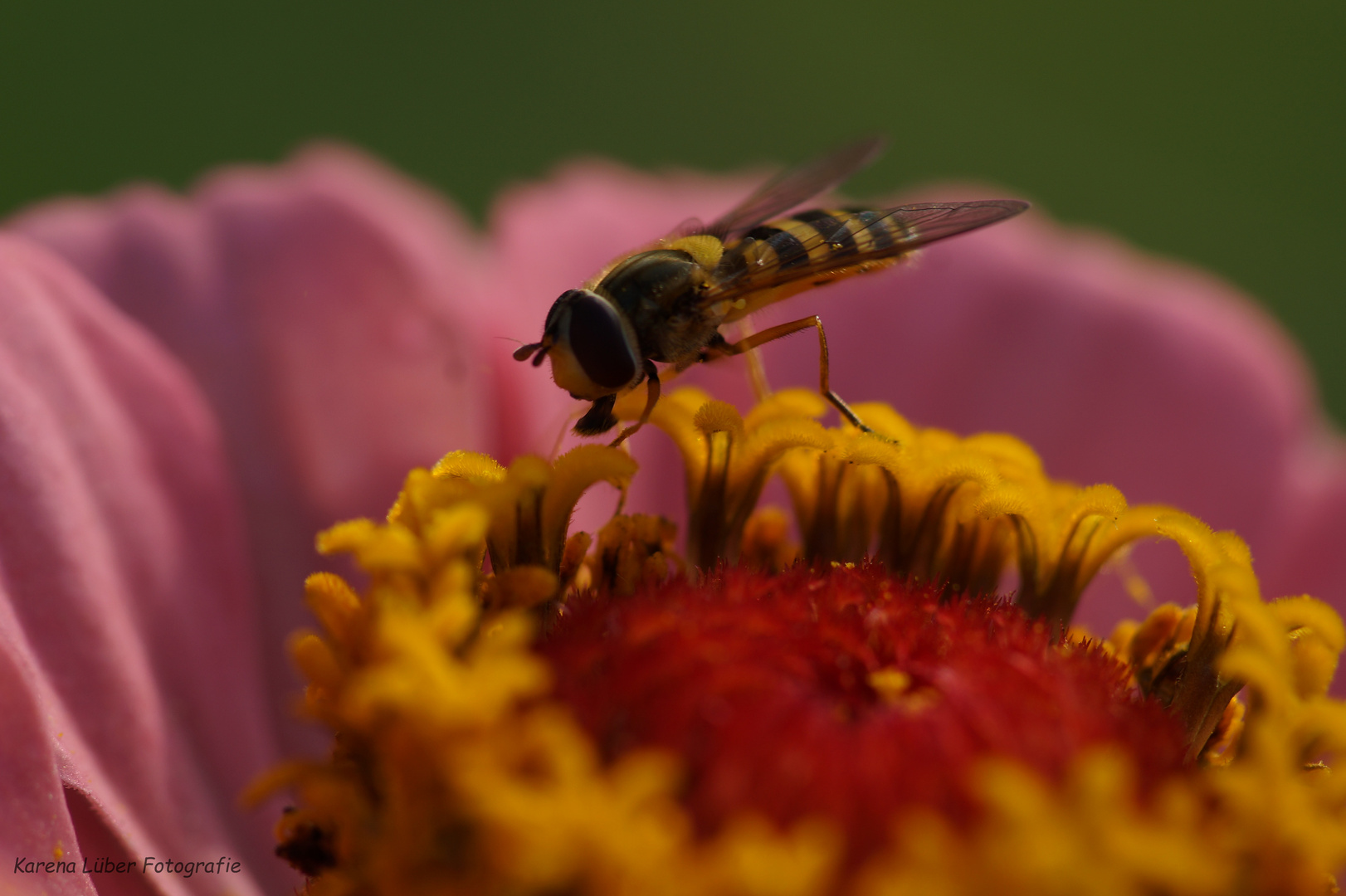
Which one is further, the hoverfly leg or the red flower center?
the hoverfly leg

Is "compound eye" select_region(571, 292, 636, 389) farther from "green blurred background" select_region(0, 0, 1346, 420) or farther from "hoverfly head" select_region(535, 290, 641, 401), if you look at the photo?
"green blurred background" select_region(0, 0, 1346, 420)

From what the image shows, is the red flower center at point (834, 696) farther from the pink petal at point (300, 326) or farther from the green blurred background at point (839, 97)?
the green blurred background at point (839, 97)

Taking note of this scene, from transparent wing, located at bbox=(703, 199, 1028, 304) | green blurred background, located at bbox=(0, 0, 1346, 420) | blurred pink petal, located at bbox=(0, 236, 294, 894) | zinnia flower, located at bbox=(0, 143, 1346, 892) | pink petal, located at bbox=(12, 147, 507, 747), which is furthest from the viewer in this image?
green blurred background, located at bbox=(0, 0, 1346, 420)

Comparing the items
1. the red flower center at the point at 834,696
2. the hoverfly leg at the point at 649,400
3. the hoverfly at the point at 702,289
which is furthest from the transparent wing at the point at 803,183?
the red flower center at the point at 834,696

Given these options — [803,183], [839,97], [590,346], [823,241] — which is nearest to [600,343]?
[590,346]

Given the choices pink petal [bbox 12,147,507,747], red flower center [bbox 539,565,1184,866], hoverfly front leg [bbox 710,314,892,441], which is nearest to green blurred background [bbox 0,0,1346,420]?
pink petal [bbox 12,147,507,747]

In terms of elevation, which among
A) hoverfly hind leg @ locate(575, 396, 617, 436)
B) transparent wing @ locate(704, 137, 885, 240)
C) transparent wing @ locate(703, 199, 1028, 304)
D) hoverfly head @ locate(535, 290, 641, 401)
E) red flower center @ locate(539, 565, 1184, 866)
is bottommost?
red flower center @ locate(539, 565, 1184, 866)

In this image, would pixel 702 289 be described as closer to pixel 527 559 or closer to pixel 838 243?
pixel 838 243

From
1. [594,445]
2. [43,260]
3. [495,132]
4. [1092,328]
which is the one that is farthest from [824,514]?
[495,132]

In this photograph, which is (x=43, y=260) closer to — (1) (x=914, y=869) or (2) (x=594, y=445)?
(2) (x=594, y=445)
